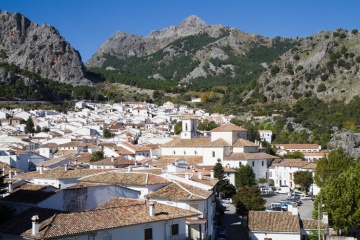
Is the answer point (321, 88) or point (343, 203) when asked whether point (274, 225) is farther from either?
point (321, 88)

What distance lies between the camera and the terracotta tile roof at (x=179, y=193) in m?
Result: 25.5

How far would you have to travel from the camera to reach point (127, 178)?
28672 mm

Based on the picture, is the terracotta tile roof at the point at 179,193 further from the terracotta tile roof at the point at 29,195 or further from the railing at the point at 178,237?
the terracotta tile roof at the point at 29,195

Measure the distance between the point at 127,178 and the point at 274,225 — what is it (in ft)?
30.3

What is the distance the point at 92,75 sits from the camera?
601 feet

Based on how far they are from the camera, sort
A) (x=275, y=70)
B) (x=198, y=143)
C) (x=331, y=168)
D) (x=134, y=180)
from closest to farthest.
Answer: (x=134, y=180) → (x=331, y=168) → (x=198, y=143) → (x=275, y=70)

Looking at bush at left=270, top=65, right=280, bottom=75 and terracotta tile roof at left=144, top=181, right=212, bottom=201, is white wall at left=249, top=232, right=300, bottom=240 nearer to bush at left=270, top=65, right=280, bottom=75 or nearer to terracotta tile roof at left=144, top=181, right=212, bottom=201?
terracotta tile roof at left=144, top=181, right=212, bottom=201

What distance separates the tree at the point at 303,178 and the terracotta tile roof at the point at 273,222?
25.3 m

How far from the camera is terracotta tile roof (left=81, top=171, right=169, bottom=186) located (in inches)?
1077

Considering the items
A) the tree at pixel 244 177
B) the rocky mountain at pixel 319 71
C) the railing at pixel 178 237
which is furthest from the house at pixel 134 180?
the rocky mountain at pixel 319 71

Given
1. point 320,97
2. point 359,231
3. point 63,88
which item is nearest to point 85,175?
point 359,231

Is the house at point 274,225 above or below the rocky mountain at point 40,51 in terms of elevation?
below

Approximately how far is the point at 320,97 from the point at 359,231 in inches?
3208

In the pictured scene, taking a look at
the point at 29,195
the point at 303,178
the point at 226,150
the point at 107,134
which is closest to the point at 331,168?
the point at 303,178
